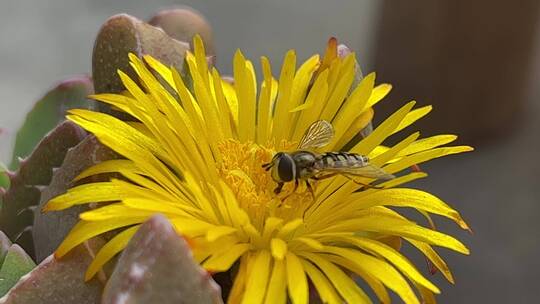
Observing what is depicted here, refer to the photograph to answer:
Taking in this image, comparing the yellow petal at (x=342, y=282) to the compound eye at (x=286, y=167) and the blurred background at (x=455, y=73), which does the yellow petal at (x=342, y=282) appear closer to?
the compound eye at (x=286, y=167)

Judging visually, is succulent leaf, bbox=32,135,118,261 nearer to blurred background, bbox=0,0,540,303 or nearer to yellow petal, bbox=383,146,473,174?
yellow petal, bbox=383,146,473,174

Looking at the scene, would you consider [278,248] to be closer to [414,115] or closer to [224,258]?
[224,258]

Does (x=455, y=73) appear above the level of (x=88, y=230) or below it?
below

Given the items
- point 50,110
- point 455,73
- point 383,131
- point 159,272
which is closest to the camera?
point 159,272

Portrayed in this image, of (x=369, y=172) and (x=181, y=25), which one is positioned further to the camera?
(x=181, y=25)

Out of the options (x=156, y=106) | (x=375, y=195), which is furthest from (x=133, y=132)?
(x=375, y=195)

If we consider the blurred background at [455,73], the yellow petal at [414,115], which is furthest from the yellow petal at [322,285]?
the blurred background at [455,73]

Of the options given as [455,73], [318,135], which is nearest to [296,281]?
[318,135]

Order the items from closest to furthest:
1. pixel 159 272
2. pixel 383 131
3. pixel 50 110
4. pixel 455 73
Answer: pixel 159 272 → pixel 383 131 → pixel 50 110 → pixel 455 73
